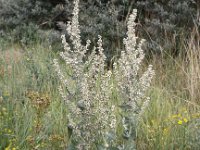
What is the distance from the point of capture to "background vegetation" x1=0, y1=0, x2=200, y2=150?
3449 millimetres

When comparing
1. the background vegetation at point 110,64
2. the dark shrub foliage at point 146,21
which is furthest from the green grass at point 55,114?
the dark shrub foliage at point 146,21

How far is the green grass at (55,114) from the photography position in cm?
338

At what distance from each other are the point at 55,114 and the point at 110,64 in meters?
2.02

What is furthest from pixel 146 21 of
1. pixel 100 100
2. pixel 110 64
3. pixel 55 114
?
pixel 100 100

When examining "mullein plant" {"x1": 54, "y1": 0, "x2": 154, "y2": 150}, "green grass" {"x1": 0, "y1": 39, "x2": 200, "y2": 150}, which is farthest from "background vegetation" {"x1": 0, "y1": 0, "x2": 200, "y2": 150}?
"mullein plant" {"x1": 54, "y1": 0, "x2": 154, "y2": 150}

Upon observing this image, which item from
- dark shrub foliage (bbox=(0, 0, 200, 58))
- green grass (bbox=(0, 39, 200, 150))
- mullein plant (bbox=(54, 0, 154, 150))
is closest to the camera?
mullein plant (bbox=(54, 0, 154, 150))

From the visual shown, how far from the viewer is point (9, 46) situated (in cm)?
765

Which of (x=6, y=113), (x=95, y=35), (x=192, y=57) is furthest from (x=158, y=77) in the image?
(x=6, y=113)

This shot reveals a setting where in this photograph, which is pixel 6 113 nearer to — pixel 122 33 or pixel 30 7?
pixel 122 33

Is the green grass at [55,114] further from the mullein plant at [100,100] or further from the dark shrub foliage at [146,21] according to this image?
the dark shrub foliage at [146,21]

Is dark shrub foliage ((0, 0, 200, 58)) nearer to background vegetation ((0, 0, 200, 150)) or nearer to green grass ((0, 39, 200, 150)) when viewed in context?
background vegetation ((0, 0, 200, 150))

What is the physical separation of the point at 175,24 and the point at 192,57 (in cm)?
158

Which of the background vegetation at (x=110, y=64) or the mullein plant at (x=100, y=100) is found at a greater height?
the mullein plant at (x=100, y=100)

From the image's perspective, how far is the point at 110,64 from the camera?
5.80m
